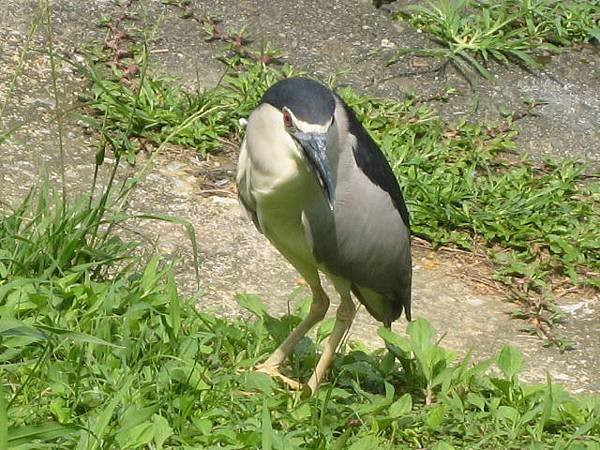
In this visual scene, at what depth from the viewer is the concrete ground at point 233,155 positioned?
5566mm

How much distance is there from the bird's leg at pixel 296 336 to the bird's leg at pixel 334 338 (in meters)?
0.09

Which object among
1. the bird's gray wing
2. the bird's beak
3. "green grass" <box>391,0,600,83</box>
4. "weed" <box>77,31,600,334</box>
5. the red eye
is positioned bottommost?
"weed" <box>77,31,600,334</box>

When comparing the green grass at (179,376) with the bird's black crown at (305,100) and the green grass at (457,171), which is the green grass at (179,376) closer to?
→ the bird's black crown at (305,100)

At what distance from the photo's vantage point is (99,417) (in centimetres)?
372

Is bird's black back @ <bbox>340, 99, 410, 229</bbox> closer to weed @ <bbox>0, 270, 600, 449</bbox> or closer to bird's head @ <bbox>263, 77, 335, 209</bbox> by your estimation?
bird's head @ <bbox>263, 77, 335, 209</bbox>

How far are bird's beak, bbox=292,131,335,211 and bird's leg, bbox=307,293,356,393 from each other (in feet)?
2.58

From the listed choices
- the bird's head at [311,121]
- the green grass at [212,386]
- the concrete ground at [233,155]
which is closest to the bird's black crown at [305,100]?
the bird's head at [311,121]

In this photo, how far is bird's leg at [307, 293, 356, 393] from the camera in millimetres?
4656

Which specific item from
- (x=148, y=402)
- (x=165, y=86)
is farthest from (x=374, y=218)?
(x=165, y=86)

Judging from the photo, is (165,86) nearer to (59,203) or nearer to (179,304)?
(59,203)

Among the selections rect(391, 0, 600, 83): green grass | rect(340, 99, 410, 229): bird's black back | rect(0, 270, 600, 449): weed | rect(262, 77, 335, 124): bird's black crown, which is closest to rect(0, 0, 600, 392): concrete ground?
rect(391, 0, 600, 83): green grass

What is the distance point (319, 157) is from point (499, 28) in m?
3.82

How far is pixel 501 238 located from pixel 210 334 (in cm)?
218

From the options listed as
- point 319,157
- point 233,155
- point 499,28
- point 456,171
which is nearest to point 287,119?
point 319,157
